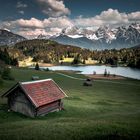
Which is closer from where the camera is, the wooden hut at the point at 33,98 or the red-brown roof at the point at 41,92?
the wooden hut at the point at 33,98

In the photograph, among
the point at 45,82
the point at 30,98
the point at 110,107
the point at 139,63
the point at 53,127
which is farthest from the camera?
the point at 139,63

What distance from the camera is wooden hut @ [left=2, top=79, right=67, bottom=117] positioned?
3625 cm

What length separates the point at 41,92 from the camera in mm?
38625

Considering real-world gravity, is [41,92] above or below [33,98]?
above

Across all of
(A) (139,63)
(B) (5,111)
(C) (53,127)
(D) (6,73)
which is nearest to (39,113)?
(B) (5,111)

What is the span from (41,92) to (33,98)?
2768mm

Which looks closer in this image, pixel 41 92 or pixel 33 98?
pixel 33 98

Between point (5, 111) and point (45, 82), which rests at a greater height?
point (45, 82)

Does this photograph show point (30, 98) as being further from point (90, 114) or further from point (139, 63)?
point (139, 63)

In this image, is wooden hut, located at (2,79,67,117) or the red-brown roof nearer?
wooden hut, located at (2,79,67,117)

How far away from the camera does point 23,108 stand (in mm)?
37344

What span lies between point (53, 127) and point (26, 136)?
177 inches

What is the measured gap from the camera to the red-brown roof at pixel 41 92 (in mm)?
36375

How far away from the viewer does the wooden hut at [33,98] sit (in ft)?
119
